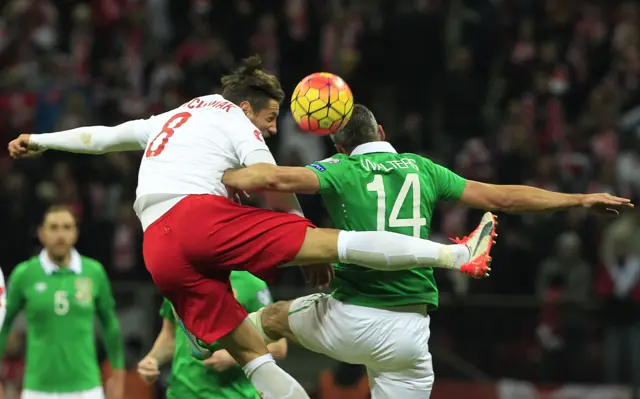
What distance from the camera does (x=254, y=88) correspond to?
6.59 m

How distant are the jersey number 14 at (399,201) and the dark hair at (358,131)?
0.33m

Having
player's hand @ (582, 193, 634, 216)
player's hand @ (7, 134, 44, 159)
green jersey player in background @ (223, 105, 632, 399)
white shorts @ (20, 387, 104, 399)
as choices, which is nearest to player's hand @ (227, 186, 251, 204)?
green jersey player in background @ (223, 105, 632, 399)

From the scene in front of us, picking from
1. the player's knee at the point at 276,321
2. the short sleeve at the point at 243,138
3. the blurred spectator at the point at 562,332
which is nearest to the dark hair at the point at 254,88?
the short sleeve at the point at 243,138

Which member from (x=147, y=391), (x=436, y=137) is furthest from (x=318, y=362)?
(x=436, y=137)

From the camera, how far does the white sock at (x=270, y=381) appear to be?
6.02 meters

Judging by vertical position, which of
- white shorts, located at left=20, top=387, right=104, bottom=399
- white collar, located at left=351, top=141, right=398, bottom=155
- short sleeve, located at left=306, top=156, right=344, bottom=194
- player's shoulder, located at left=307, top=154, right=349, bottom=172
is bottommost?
white shorts, located at left=20, top=387, right=104, bottom=399

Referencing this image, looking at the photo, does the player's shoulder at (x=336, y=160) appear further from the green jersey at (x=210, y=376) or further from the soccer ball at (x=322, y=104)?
the green jersey at (x=210, y=376)

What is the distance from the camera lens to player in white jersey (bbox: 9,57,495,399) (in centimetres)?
602

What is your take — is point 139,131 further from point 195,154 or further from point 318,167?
point 318,167

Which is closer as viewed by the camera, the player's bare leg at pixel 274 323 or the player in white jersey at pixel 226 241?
the player in white jersey at pixel 226 241

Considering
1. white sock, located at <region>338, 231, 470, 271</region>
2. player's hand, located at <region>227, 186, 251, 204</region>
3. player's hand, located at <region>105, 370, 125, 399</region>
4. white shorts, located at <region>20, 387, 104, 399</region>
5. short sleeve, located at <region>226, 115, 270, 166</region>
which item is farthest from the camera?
player's hand, located at <region>105, 370, 125, 399</region>

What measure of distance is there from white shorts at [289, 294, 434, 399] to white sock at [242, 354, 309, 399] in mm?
433

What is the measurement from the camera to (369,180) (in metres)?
6.31

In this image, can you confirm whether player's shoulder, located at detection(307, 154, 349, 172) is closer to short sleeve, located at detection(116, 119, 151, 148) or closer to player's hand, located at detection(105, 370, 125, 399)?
short sleeve, located at detection(116, 119, 151, 148)
